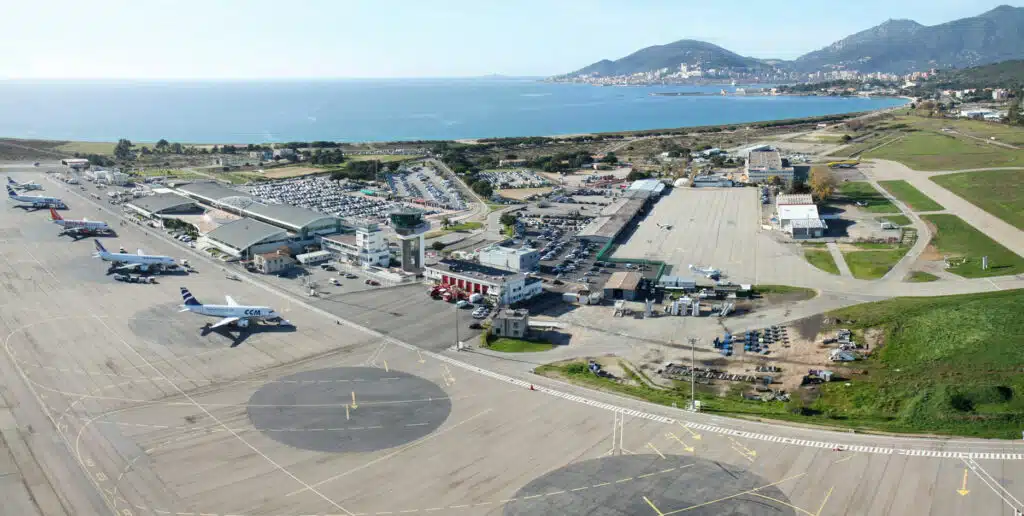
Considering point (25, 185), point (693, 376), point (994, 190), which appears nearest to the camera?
point (693, 376)

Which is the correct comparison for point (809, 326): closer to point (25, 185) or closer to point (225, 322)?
point (225, 322)

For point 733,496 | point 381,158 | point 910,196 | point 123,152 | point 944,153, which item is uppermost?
point 123,152

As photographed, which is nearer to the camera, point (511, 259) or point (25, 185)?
point (511, 259)

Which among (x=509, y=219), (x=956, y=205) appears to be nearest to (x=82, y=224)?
(x=509, y=219)

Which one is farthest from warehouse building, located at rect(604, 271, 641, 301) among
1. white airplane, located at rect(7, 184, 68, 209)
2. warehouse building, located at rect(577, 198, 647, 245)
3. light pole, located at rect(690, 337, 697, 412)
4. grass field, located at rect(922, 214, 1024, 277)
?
white airplane, located at rect(7, 184, 68, 209)

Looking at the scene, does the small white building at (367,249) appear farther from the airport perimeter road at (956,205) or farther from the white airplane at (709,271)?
the airport perimeter road at (956,205)

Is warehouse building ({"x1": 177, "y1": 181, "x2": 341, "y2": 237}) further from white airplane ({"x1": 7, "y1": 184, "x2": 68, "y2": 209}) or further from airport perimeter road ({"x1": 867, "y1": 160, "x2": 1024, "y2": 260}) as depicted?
airport perimeter road ({"x1": 867, "y1": 160, "x2": 1024, "y2": 260})
